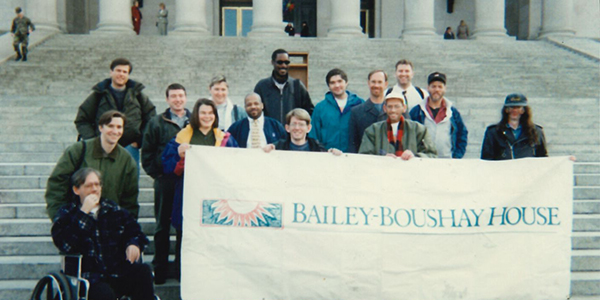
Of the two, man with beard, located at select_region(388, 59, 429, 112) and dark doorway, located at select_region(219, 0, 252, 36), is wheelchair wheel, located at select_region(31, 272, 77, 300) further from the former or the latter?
dark doorway, located at select_region(219, 0, 252, 36)

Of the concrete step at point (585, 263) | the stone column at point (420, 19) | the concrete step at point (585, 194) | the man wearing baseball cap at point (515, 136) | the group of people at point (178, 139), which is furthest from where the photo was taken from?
the stone column at point (420, 19)

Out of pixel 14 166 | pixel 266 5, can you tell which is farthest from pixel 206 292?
pixel 266 5

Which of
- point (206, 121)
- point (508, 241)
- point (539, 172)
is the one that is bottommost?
point (508, 241)

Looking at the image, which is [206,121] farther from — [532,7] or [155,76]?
[532,7]

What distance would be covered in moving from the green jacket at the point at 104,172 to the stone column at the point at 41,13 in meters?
21.4

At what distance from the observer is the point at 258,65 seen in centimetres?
1927

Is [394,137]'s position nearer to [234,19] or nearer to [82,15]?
[82,15]

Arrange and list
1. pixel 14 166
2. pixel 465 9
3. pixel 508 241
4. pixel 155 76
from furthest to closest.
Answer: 1. pixel 465 9
2. pixel 155 76
3. pixel 14 166
4. pixel 508 241

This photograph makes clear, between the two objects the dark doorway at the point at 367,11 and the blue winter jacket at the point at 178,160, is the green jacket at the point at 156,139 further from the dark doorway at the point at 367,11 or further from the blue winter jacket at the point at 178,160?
the dark doorway at the point at 367,11

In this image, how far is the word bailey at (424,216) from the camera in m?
5.82

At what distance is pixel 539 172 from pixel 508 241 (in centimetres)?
83

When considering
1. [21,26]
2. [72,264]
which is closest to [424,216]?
[72,264]

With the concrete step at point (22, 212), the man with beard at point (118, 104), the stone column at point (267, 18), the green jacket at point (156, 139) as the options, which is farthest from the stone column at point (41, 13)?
the green jacket at point (156, 139)

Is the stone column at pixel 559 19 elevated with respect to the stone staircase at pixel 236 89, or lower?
elevated
